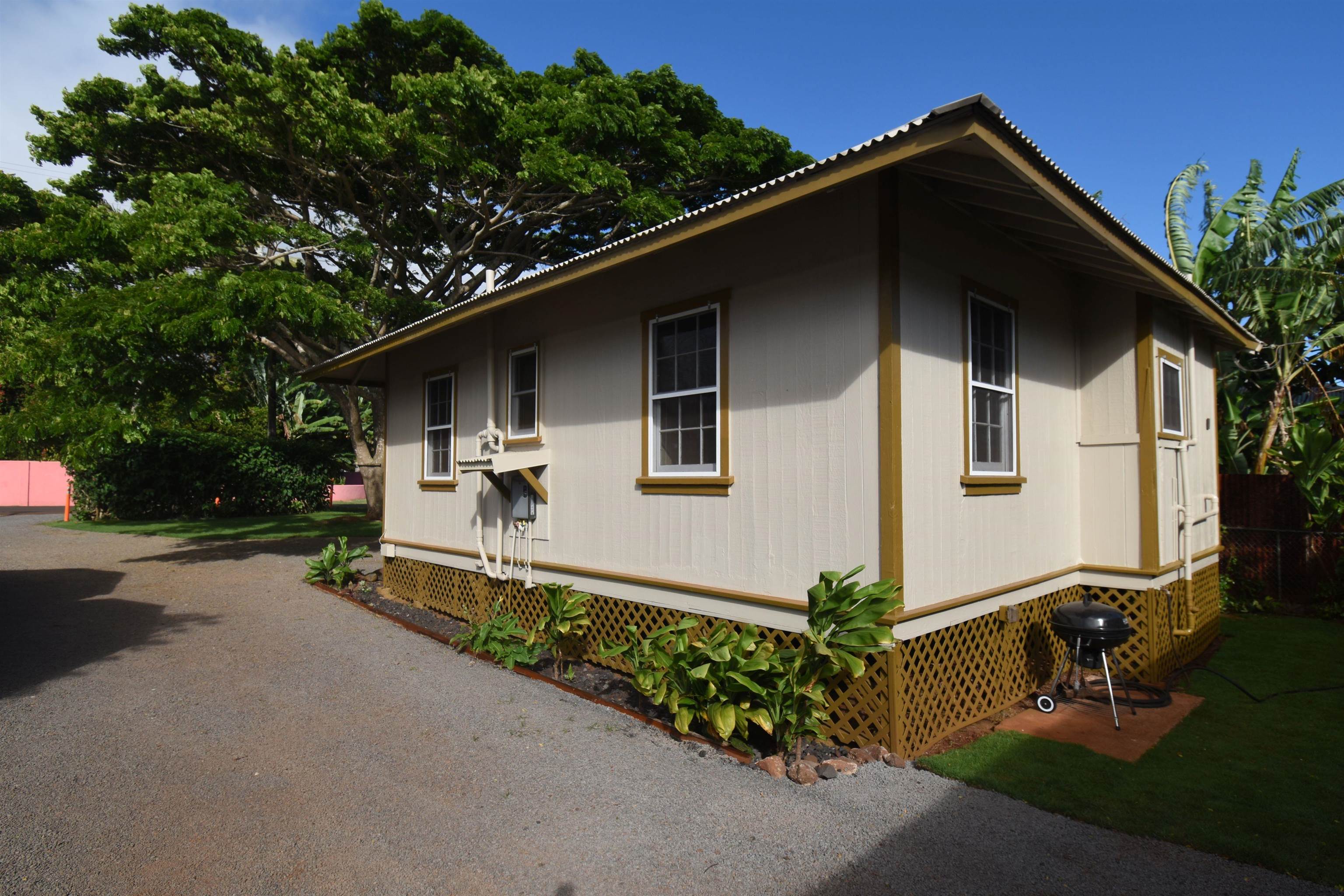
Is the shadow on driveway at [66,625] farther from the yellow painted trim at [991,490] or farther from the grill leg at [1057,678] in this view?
the grill leg at [1057,678]

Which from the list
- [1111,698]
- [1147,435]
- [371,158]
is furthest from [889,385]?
[371,158]

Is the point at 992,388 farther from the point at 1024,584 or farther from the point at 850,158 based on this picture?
the point at 850,158

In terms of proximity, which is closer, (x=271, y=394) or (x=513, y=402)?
(x=513, y=402)

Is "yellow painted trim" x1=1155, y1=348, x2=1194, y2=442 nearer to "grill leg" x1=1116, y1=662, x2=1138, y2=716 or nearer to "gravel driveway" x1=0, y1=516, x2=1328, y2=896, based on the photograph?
"grill leg" x1=1116, y1=662, x2=1138, y2=716

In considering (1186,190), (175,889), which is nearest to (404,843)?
(175,889)

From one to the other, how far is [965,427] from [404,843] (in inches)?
168

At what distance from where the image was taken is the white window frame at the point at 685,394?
5.79 m

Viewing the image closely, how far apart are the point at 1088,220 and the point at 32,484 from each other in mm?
37825

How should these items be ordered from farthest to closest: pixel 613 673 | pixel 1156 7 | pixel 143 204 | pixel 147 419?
pixel 143 204 < pixel 147 419 < pixel 1156 7 < pixel 613 673

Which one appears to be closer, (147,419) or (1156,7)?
(1156,7)

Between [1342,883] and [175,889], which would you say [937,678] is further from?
[175,889]

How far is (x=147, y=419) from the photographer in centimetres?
1146

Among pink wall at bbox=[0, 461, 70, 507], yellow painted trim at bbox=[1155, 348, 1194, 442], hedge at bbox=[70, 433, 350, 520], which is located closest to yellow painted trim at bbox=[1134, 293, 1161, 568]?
yellow painted trim at bbox=[1155, 348, 1194, 442]

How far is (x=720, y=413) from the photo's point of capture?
577 centimetres
